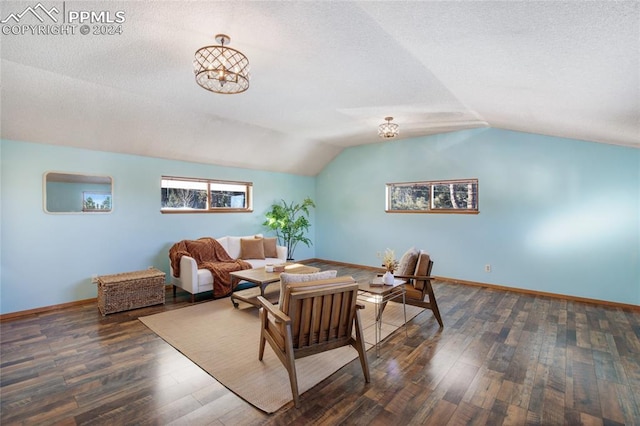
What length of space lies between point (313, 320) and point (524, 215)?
449 cm

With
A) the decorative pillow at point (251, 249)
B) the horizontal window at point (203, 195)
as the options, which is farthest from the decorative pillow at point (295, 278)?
the horizontal window at point (203, 195)

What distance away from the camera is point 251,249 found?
568cm

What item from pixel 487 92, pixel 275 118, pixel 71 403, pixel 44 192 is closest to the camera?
pixel 71 403

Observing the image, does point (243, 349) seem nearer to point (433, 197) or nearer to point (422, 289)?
point (422, 289)

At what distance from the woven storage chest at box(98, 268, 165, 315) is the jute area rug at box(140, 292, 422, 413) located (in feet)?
1.47

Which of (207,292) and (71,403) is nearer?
(71,403)

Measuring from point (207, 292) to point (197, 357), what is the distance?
2.33 metres

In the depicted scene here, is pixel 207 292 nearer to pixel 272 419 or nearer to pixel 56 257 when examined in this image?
pixel 56 257

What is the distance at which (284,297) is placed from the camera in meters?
2.31

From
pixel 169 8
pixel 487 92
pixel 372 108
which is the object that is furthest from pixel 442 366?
pixel 169 8

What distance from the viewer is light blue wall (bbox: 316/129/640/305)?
170 inches

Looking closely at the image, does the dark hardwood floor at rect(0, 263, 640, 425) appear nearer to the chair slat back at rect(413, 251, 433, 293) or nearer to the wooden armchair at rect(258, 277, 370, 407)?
the wooden armchair at rect(258, 277, 370, 407)

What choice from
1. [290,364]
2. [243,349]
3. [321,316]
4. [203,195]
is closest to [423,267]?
[321,316]

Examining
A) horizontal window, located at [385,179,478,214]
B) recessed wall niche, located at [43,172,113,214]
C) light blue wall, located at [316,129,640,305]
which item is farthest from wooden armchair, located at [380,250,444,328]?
recessed wall niche, located at [43,172,113,214]
